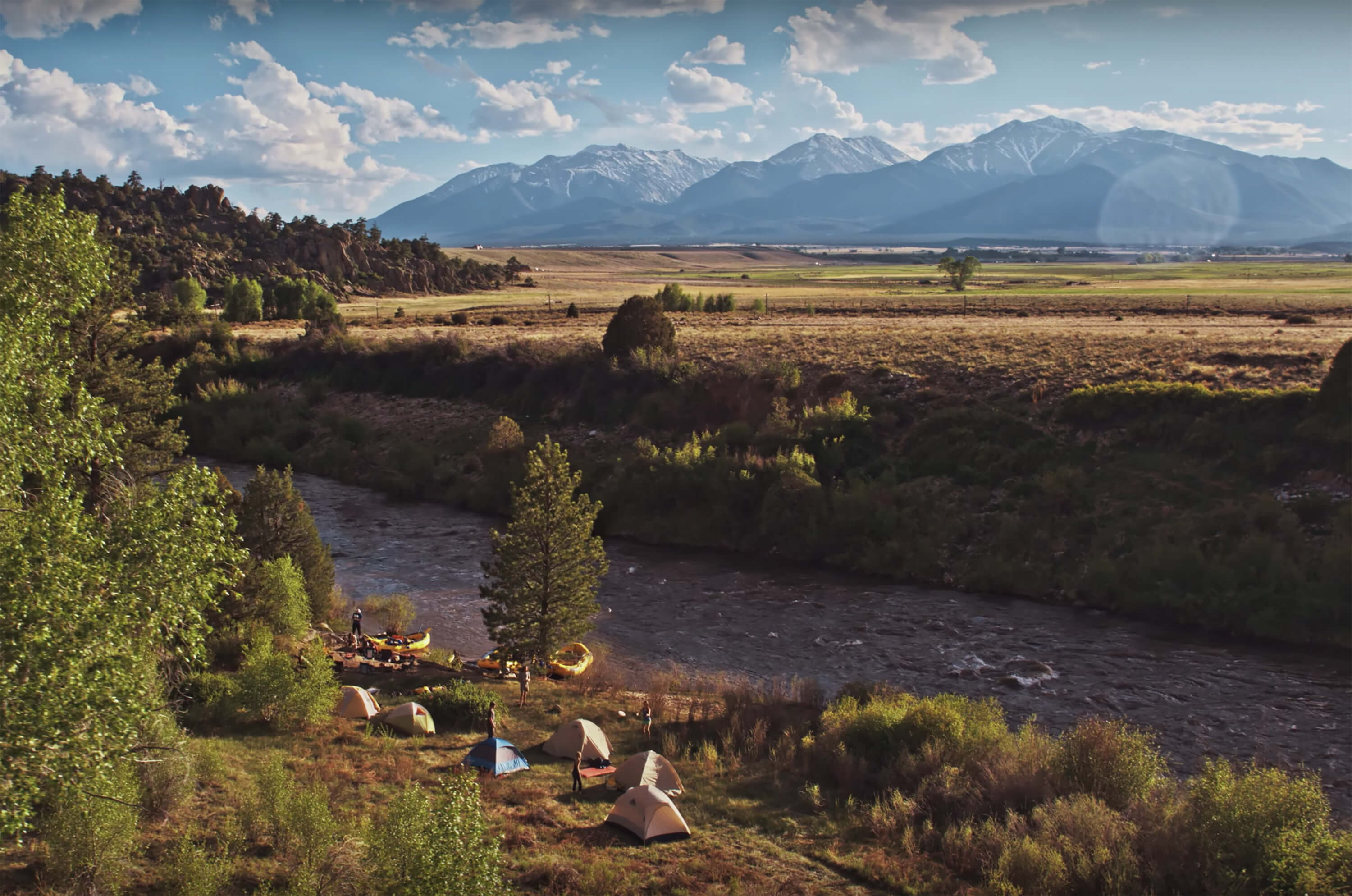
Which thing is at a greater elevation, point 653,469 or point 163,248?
point 163,248

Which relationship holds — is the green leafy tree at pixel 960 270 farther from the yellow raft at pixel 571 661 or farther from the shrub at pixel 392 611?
the yellow raft at pixel 571 661

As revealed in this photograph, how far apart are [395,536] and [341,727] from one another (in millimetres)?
24503

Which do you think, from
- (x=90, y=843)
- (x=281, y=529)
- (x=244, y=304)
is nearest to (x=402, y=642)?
(x=281, y=529)

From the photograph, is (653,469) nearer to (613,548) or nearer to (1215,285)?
(613,548)

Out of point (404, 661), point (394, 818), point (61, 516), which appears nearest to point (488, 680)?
point (404, 661)

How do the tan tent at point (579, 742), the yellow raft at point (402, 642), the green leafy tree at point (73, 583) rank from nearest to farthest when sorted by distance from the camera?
the green leafy tree at point (73, 583)
the tan tent at point (579, 742)
the yellow raft at point (402, 642)

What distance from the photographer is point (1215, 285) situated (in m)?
132

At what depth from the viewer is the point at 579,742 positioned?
2350cm

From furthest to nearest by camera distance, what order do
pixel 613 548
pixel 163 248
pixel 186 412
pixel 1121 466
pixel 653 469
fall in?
1. pixel 163 248
2. pixel 186 412
3. pixel 653 469
4. pixel 613 548
5. pixel 1121 466

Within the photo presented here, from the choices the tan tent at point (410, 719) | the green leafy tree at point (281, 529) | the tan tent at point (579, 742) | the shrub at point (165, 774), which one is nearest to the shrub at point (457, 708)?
the tan tent at point (410, 719)

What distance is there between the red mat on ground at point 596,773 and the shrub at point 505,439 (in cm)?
3414

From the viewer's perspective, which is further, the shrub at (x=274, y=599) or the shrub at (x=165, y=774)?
the shrub at (x=274, y=599)

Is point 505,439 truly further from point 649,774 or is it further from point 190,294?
point 190,294

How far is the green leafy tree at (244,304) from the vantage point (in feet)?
331
